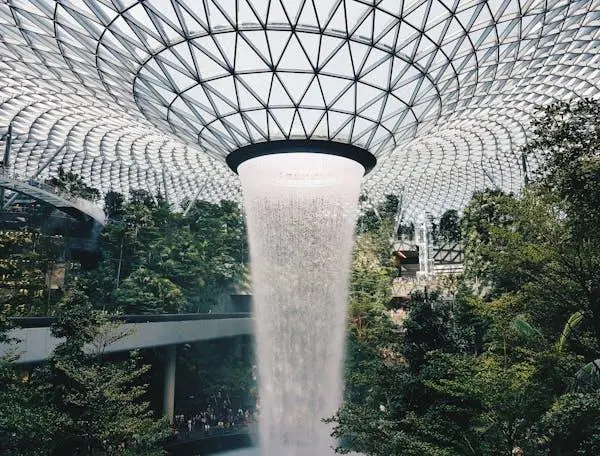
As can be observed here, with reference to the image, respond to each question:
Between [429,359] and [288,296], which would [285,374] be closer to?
[288,296]

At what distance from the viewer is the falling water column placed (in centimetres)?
Answer: 3381

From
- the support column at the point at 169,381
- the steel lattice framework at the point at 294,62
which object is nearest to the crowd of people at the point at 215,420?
the support column at the point at 169,381

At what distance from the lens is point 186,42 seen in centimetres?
2266

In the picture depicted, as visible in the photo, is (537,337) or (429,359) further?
(429,359)

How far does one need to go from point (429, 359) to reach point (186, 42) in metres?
18.0

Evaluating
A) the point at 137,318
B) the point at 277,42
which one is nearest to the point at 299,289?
the point at 137,318

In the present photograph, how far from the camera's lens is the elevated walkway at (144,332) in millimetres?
21359

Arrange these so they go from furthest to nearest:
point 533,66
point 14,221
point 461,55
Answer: point 14,221
point 533,66
point 461,55

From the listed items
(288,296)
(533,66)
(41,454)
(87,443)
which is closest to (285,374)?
(288,296)

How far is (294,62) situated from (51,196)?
31.9 meters

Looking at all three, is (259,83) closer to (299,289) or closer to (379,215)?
(299,289)

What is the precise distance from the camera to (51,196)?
148 ft

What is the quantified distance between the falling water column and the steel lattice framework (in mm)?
4399

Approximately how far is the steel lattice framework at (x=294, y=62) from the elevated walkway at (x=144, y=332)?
1251 centimetres
